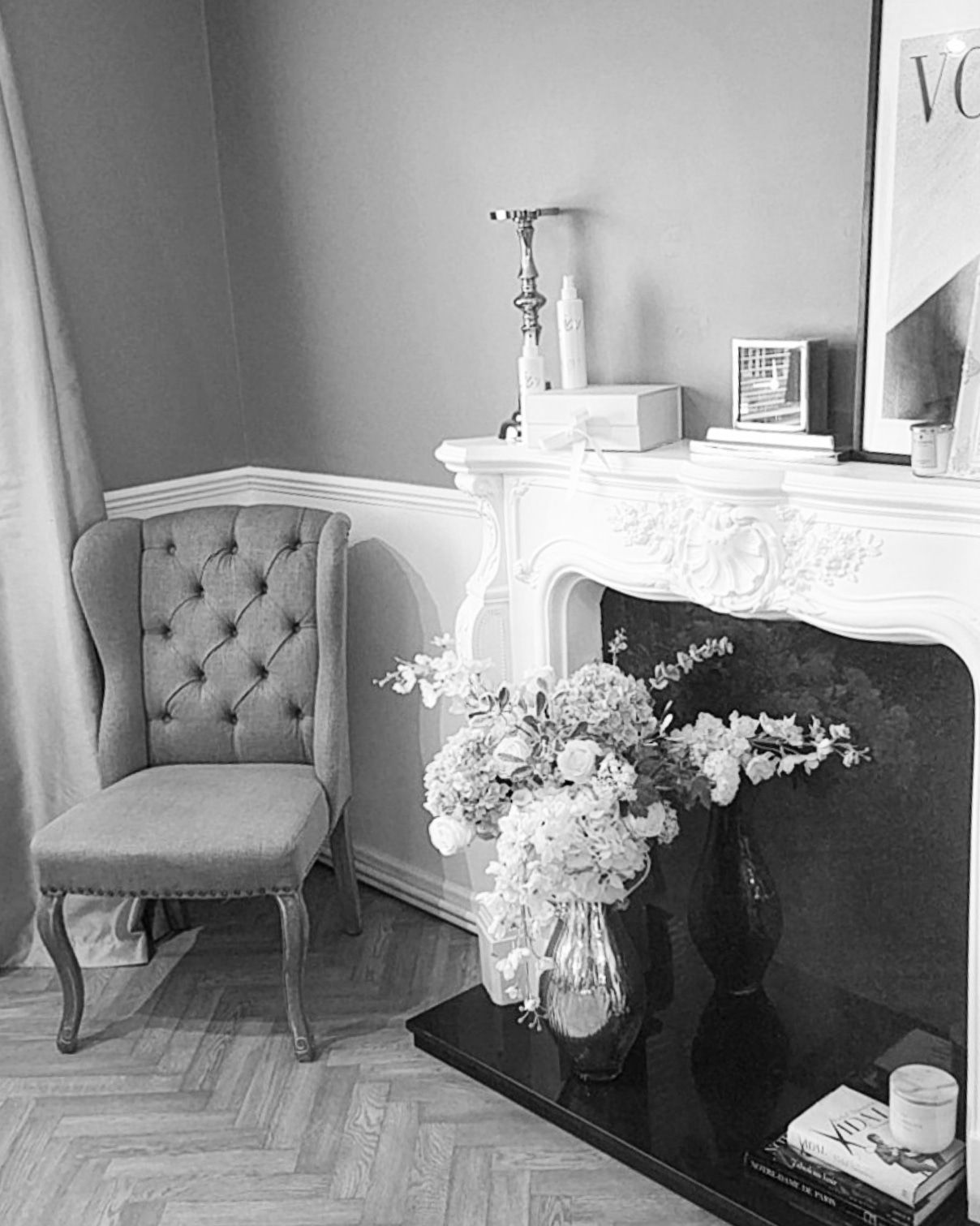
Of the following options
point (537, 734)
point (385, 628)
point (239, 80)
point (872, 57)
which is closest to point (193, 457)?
point (385, 628)

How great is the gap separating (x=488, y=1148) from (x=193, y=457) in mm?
1841

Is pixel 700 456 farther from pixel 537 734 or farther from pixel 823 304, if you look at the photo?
pixel 537 734

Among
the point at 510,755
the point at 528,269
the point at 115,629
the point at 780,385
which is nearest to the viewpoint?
the point at 780,385

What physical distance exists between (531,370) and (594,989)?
1.11m

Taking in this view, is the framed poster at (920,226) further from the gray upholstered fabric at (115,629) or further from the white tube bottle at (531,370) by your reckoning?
the gray upholstered fabric at (115,629)

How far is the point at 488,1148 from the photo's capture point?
2484 mm

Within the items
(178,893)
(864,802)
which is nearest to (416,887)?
(178,893)

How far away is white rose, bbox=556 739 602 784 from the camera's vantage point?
7.59ft

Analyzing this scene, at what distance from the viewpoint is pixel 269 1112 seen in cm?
264

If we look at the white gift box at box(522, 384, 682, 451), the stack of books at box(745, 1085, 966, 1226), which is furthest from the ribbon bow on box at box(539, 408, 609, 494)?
the stack of books at box(745, 1085, 966, 1226)

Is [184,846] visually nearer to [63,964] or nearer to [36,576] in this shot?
[63,964]

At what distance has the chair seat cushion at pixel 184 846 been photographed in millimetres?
2701

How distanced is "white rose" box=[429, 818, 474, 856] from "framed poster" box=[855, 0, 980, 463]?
0.91 meters

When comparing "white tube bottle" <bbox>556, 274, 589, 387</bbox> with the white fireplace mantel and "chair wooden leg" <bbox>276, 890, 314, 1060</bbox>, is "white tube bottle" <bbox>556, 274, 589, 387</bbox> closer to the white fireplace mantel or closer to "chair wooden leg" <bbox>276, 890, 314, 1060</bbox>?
the white fireplace mantel
